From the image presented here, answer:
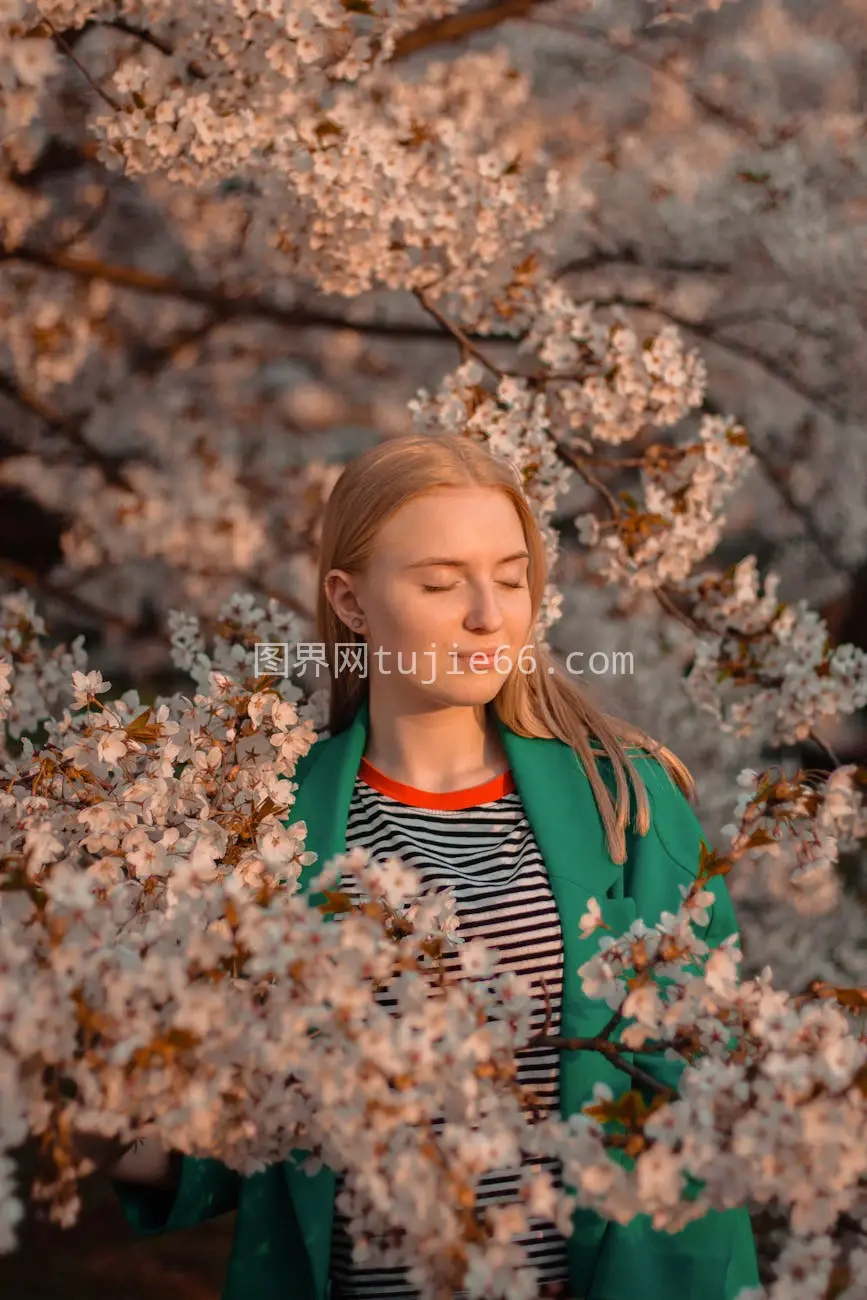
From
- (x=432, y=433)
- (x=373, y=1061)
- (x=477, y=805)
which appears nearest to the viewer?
(x=373, y=1061)

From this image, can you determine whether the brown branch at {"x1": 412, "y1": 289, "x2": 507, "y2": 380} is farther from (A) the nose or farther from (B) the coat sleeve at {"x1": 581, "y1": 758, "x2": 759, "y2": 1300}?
(B) the coat sleeve at {"x1": 581, "y1": 758, "x2": 759, "y2": 1300}

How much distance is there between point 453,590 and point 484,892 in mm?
415

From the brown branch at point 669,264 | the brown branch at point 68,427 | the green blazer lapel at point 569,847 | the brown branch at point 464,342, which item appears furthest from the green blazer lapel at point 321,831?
the brown branch at point 669,264

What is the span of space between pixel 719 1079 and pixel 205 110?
2314 mm

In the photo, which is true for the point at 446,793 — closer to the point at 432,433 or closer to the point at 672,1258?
the point at 432,433

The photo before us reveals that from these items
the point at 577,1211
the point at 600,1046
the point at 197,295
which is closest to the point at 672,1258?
the point at 577,1211

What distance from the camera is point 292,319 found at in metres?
4.26

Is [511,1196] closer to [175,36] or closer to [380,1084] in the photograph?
[380,1084]

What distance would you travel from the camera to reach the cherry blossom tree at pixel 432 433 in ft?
4.47

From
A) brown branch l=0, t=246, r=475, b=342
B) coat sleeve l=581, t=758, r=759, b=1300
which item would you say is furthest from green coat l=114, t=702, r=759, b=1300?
brown branch l=0, t=246, r=475, b=342

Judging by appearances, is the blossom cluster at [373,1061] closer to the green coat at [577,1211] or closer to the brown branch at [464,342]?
the green coat at [577,1211]

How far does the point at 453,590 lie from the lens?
196 cm

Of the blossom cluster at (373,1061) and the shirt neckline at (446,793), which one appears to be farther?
the shirt neckline at (446,793)

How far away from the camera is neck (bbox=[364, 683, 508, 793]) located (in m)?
2.07
